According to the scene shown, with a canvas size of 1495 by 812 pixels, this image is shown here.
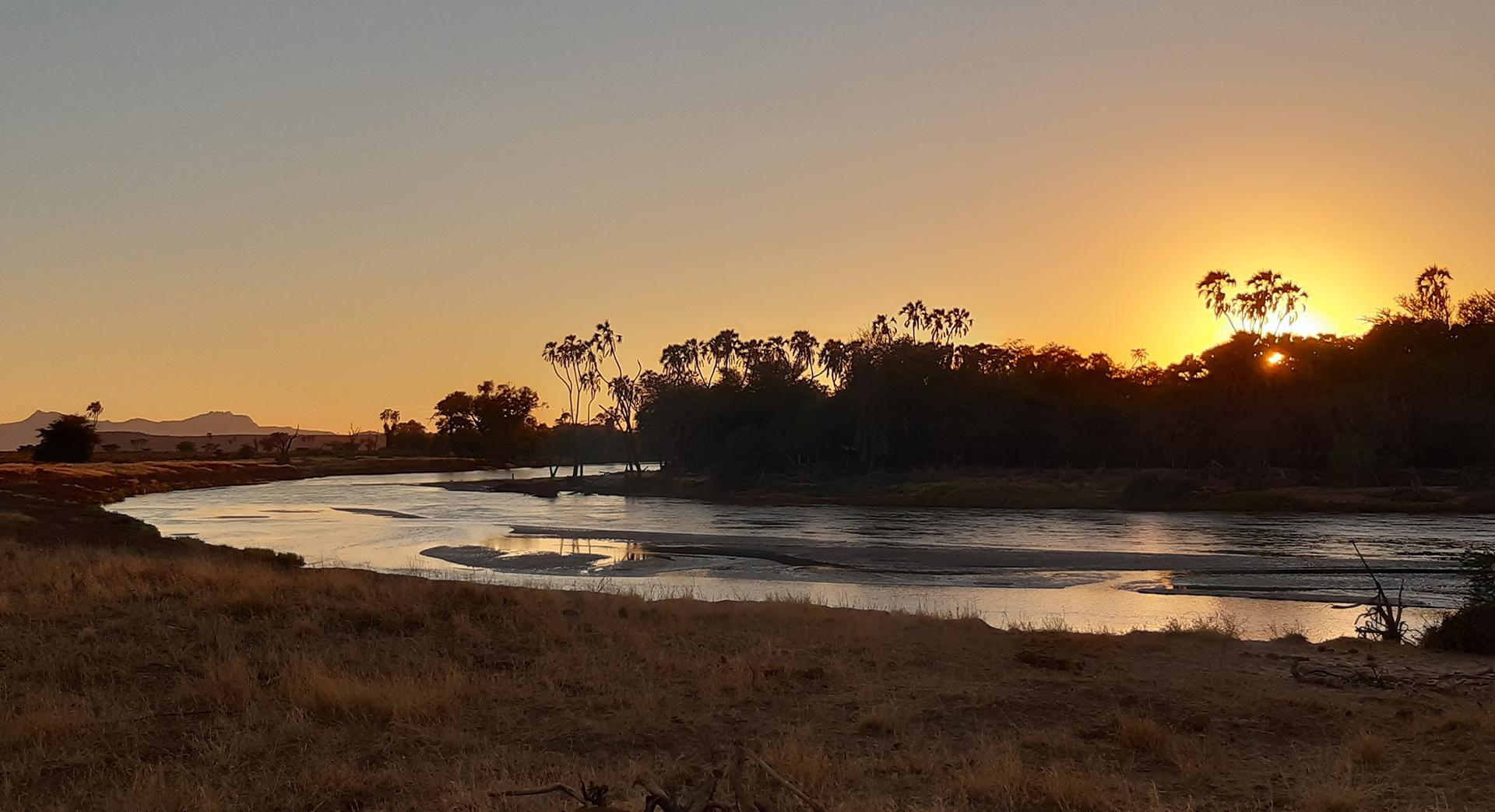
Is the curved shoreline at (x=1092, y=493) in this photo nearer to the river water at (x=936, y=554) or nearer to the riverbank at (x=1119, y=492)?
the riverbank at (x=1119, y=492)

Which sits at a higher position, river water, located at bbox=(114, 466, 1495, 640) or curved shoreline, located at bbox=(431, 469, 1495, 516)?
curved shoreline, located at bbox=(431, 469, 1495, 516)

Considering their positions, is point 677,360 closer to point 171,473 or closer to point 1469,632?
point 171,473

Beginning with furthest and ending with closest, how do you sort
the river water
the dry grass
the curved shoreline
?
the curved shoreline < the river water < the dry grass

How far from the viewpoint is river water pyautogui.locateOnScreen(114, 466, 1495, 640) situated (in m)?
29.1

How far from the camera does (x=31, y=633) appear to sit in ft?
45.0

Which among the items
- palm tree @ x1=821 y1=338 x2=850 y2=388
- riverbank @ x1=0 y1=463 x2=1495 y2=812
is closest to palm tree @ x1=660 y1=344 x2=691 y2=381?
palm tree @ x1=821 y1=338 x2=850 y2=388

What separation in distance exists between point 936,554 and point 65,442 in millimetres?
101707

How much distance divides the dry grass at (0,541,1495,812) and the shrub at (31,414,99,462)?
107 metres

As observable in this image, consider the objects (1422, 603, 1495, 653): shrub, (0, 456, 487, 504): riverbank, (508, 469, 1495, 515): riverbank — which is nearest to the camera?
(1422, 603, 1495, 653): shrub

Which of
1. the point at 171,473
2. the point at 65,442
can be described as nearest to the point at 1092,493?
the point at 171,473

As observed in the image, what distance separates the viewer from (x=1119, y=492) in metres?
72.2

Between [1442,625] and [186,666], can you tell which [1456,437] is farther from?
[186,666]

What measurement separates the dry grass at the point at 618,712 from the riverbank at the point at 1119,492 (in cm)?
5136

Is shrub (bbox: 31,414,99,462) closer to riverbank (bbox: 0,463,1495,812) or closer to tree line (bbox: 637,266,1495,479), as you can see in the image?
tree line (bbox: 637,266,1495,479)
